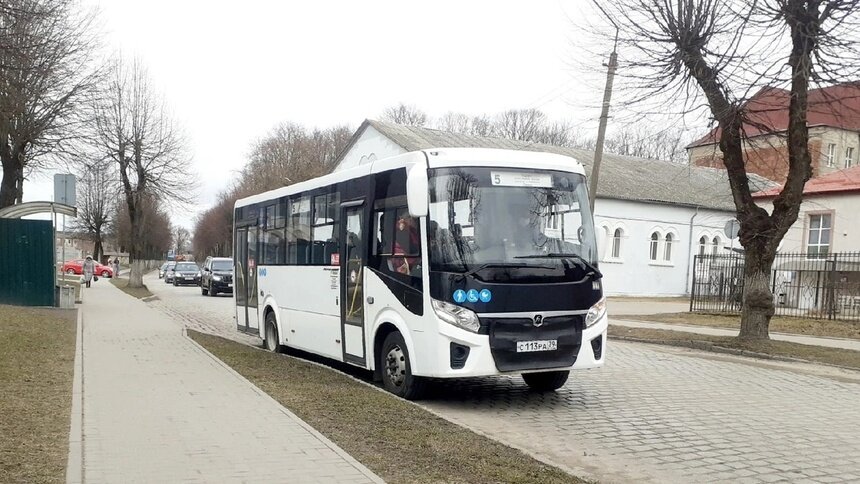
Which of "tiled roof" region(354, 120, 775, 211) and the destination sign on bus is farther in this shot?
"tiled roof" region(354, 120, 775, 211)

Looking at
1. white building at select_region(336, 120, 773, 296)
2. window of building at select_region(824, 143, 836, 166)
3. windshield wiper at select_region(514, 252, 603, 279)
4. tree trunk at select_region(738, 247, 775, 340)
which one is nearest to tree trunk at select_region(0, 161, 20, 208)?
windshield wiper at select_region(514, 252, 603, 279)

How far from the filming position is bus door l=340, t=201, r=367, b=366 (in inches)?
360

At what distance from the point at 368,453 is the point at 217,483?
4.19ft

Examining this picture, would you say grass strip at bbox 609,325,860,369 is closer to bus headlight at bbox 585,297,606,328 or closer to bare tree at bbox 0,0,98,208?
bus headlight at bbox 585,297,606,328

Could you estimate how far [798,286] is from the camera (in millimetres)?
23812

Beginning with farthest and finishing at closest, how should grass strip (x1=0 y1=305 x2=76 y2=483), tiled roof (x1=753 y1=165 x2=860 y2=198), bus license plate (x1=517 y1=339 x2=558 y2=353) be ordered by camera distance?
tiled roof (x1=753 y1=165 x2=860 y2=198)
bus license plate (x1=517 y1=339 x2=558 y2=353)
grass strip (x1=0 y1=305 x2=76 y2=483)

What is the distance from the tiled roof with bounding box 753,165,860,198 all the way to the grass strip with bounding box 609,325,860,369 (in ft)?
46.0

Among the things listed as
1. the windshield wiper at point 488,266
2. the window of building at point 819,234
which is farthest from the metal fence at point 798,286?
the windshield wiper at point 488,266

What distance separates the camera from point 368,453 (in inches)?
221

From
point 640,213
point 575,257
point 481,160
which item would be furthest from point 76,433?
point 640,213

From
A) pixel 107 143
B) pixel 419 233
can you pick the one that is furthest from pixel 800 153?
pixel 107 143

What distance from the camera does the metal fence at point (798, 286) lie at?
20.9 m

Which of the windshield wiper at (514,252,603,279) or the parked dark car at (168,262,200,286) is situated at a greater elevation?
the windshield wiper at (514,252,603,279)

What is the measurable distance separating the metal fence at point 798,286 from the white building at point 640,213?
9.25 meters
